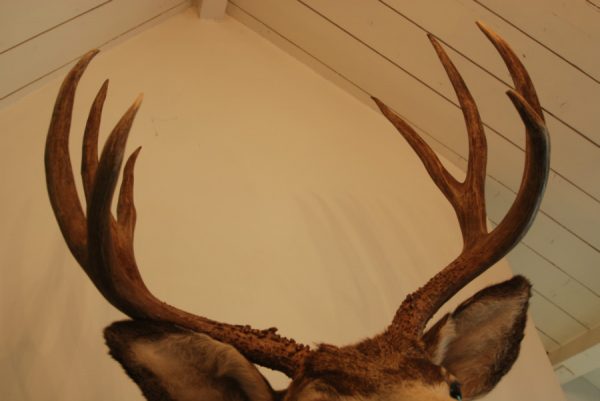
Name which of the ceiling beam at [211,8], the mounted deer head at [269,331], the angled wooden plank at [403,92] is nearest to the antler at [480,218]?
the mounted deer head at [269,331]

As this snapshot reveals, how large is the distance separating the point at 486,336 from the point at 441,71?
1.07m

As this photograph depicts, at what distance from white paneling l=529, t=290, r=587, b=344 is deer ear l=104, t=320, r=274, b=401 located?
1604 millimetres

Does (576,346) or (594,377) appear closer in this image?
(576,346)

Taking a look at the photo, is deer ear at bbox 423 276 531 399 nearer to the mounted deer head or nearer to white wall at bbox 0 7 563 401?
the mounted deer head

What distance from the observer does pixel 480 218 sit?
1.68 m

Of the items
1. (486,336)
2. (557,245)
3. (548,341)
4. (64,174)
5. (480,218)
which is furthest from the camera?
(548,341)

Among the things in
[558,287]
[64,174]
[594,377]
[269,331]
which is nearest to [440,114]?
[558,287]

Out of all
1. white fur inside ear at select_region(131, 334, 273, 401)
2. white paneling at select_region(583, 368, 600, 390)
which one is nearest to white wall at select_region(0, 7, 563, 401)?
white fur inside ear at select_region(131, 334, 273, 401)

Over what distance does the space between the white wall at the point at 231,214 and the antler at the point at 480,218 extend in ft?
1.57

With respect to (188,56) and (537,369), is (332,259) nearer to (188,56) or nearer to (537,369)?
(537,369)

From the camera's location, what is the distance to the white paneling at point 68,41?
1.94 m

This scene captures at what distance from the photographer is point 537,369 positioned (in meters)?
2.24

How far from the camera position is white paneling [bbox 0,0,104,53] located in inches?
70.9

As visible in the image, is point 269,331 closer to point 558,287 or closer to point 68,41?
point 68,41
